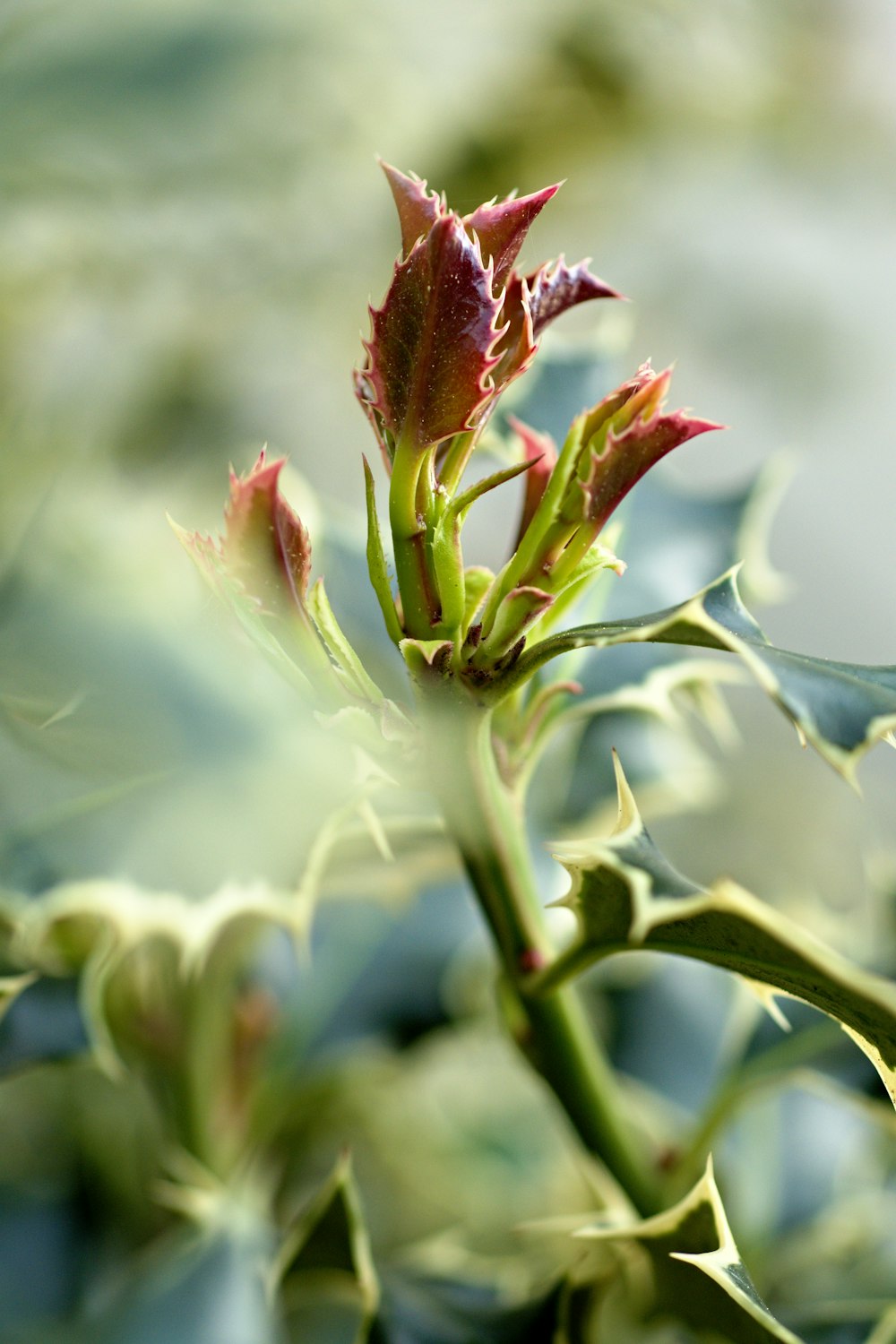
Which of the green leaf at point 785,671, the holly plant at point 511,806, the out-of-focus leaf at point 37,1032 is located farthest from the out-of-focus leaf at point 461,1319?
the green leaf at point 785,671

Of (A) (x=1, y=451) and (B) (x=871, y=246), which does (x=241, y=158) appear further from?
(B) (x=871, y=246)

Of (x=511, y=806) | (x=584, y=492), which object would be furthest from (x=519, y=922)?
(x=584, y=492)

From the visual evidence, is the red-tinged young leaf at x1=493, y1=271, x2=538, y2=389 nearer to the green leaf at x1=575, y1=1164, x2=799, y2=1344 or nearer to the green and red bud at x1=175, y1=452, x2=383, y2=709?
the green and red bud at x1=175, y1=452, x2=383, y2=709

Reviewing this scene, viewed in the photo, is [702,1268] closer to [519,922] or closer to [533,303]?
[519,922]

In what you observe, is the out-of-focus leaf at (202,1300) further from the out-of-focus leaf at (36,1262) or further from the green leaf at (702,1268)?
the green leaf at (702,1268)

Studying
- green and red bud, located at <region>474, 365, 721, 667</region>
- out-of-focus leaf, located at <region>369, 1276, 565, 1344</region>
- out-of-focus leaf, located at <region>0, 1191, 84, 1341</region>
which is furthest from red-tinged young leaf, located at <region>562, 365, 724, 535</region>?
out-of-focus leaf, located at <region>0, 1191, 84, 1341</region>
